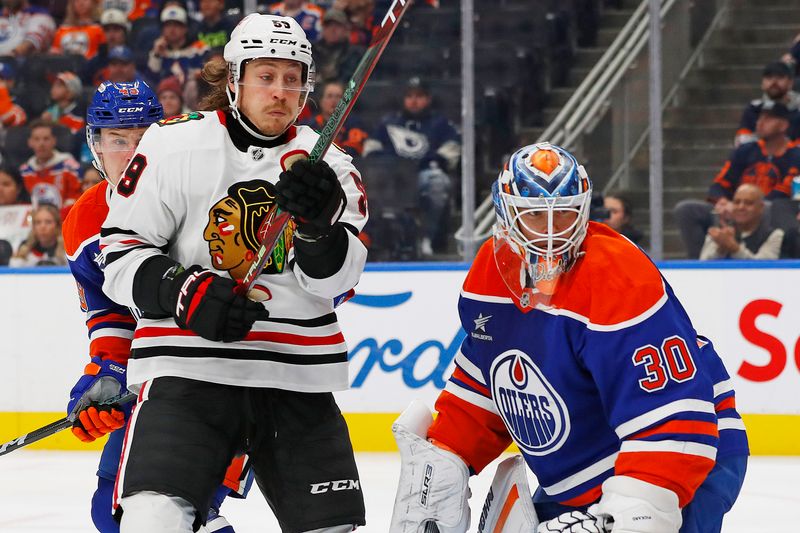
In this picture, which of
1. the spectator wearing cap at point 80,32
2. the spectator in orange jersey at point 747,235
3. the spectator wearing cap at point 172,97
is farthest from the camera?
the spectator wearing cap at point 80,32

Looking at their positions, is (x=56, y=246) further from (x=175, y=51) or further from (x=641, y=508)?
(x=641, y=508)

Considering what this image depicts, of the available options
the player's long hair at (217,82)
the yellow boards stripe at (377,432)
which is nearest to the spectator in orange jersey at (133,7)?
the yellow boards stripe at (377,432)

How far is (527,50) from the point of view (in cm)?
577

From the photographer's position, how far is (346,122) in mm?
5660

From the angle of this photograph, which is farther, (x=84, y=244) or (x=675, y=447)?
(x=84, y=244)

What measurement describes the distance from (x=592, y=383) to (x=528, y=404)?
0.36ft

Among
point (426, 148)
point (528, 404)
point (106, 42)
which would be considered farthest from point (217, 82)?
point (106, 42)

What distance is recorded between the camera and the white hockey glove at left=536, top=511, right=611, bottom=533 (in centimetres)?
199

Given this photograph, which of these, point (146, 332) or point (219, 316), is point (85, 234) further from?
point (219, 316)

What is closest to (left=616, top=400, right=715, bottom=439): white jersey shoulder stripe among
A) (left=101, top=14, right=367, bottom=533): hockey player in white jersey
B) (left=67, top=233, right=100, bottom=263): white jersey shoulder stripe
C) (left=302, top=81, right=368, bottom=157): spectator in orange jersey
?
(left=101, top=14, right=367, bottom=533): hockey player in white jersey

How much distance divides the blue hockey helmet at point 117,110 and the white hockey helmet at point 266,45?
53cm

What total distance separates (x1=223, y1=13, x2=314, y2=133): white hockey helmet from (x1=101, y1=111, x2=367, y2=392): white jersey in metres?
0.09

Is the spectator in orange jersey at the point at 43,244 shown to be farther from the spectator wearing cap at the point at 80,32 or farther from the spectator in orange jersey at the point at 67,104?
the spectator wearing cap at the point at 80,32

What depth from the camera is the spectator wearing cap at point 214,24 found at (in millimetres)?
6227
